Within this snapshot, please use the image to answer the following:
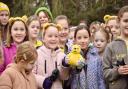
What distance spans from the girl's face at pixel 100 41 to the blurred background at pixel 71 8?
866 cm

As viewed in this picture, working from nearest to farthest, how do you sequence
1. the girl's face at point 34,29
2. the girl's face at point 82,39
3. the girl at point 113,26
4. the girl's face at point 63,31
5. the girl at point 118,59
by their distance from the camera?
the girl at point 118,59 < the girl's face at point 82,39 < the girl's face at point 34,29 < the girl's face at point 63,31 < the girl at point 113,26

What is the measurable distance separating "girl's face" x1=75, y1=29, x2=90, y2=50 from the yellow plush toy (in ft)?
1.55

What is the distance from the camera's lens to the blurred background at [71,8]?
14.5 metres

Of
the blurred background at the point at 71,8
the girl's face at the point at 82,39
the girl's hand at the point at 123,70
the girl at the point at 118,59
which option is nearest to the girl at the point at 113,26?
the girl's face at the point at 82,39

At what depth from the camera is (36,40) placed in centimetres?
573

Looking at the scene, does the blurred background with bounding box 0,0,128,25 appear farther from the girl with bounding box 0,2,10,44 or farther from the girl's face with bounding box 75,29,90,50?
the girl's face with bounding box 75,29,90,50

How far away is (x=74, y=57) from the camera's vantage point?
182 inches

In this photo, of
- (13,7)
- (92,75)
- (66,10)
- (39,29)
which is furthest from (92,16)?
(92,75)

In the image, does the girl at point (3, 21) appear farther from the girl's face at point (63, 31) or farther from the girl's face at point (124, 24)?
the girl's face at point (124, 24)

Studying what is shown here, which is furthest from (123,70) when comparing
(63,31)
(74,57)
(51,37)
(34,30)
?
(63,31)

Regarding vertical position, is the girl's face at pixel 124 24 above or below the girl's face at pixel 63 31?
above

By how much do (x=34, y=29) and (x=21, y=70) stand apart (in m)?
1.45

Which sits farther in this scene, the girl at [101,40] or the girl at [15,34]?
the girl at [101,40]

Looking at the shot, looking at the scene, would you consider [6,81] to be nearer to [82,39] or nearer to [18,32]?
[18,32]
